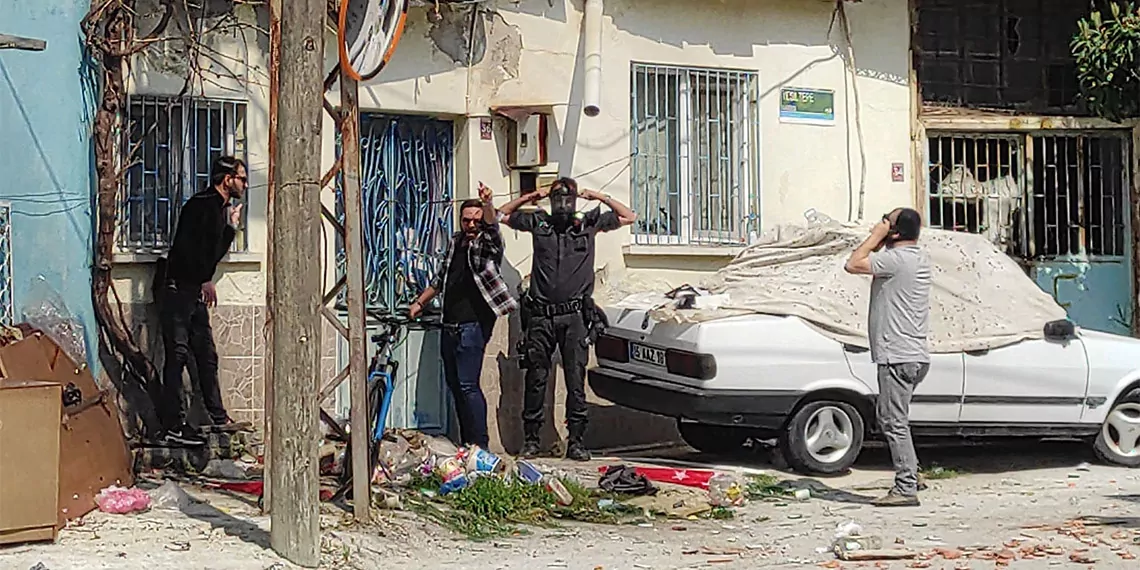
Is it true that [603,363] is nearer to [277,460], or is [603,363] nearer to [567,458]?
[567,458]

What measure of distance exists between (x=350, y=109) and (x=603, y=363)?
386 centimetres

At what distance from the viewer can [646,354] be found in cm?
1092

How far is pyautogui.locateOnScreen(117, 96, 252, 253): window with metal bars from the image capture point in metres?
10.5

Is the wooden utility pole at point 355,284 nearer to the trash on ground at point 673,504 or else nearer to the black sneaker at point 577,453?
the trash on ground at point 673,504

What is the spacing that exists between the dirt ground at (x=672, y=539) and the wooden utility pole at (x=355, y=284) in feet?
1.20

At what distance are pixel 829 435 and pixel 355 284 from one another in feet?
13.1

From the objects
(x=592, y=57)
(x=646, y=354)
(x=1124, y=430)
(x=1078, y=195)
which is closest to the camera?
(x=646, y=354)

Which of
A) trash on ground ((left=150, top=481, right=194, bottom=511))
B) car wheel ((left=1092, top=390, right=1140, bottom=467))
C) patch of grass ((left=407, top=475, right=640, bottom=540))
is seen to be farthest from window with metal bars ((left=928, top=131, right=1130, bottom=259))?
trash on ground ((left=150, top=481, right=194, bottom=511))

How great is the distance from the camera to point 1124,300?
14.3 m

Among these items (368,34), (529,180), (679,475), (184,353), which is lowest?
(679,475)

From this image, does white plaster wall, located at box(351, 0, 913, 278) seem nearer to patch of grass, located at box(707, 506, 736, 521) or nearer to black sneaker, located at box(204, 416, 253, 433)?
black sneaker, located at box(204, 416, 253, 433)

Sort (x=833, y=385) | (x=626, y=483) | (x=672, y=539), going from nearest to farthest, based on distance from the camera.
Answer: (x=672, y=539) → (x=626, y=483) → (x=833, y=385)

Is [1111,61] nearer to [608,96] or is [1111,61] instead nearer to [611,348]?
[608,96]

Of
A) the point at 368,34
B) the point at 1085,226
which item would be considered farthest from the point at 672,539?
the point at 1085,226
